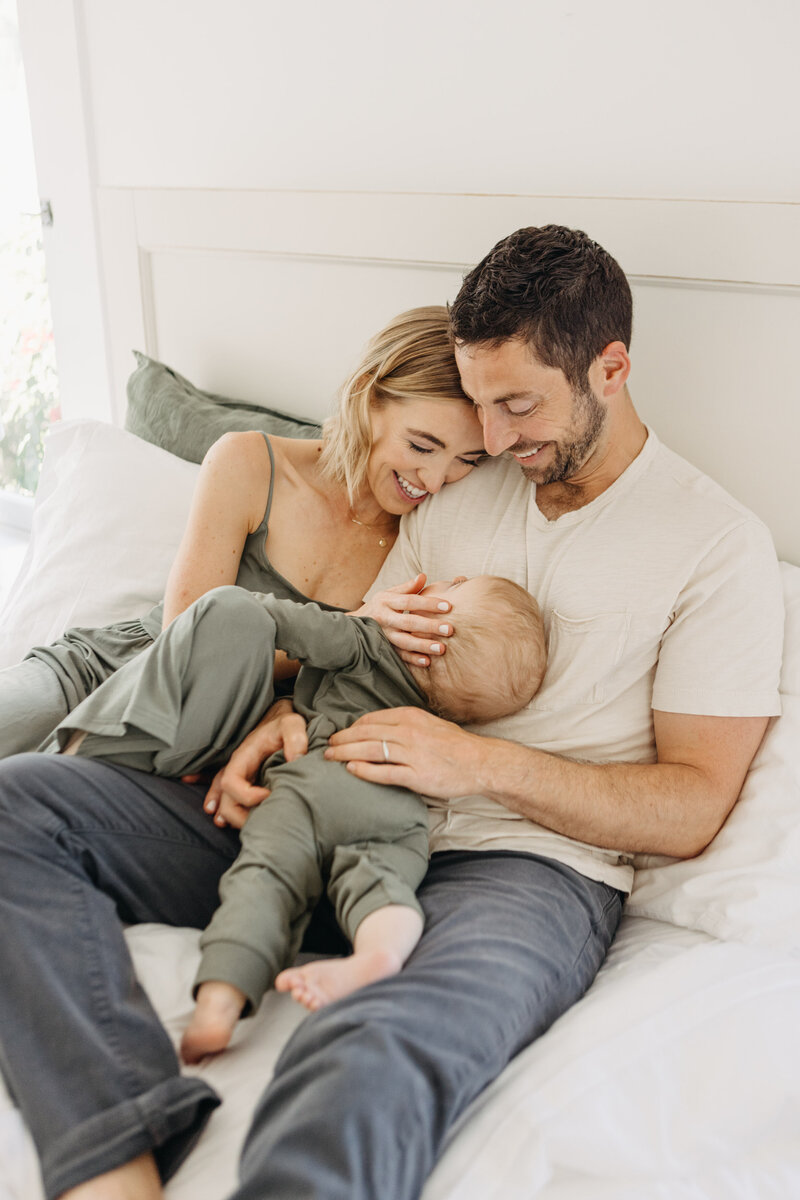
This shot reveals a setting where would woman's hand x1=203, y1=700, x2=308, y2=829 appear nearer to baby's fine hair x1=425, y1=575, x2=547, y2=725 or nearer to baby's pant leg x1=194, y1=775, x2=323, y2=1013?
baby's pant leg x1=194, y1=775, x2=323, y2=1013

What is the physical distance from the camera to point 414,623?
136cm

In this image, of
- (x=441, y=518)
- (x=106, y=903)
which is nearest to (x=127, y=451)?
(x=441, y=518)

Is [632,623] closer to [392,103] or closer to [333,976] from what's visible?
[333,976]

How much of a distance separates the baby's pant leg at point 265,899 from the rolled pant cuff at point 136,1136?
113 millimetres

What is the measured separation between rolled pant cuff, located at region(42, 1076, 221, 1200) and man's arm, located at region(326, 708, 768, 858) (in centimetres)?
44

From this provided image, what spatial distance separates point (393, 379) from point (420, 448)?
0.41 ft

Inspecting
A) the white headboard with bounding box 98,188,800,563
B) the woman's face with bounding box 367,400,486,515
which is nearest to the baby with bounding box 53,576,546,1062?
the woman's face with bounding box 367,400,486,515

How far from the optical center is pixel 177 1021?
1060mm

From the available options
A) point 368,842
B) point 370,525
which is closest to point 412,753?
point 368,842

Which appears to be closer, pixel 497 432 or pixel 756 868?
pixel 756 868

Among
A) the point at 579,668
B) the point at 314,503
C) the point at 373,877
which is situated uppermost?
the point at 314,503

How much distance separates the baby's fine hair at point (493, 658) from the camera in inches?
52.1

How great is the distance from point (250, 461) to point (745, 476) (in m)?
0.84

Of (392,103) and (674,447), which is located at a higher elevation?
(392,103)
